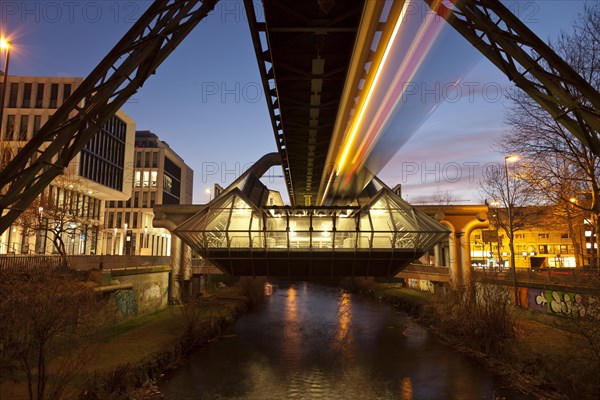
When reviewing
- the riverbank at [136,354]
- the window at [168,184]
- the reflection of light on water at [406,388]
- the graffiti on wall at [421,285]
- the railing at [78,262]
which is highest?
the window at [168,184]

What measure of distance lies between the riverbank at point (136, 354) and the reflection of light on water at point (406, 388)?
11.2m

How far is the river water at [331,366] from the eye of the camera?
19812 mm

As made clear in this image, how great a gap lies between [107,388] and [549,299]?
26461 millimetres

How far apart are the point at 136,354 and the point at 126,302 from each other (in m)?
9.79

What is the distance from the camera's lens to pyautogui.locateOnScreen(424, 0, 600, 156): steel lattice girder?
11875mm

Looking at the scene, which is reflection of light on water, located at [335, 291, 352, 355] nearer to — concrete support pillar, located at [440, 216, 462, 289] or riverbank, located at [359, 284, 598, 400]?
riverbank, located at [359, 284, 598, 400]

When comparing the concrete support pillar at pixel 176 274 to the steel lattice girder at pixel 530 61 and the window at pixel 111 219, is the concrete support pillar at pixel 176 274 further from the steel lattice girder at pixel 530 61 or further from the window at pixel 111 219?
the window at pixel 111 219

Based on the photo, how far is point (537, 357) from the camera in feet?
65.5

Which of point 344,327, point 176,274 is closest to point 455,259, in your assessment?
point 344,327

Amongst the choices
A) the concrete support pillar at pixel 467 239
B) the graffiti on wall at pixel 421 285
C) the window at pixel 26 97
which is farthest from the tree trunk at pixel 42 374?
the window at pixel 26 97

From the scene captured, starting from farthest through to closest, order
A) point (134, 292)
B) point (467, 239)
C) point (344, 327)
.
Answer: point (467, 239) → point (344, 327) → point (134, 292)

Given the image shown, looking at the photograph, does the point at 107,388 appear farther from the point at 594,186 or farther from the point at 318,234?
the point at 594,186

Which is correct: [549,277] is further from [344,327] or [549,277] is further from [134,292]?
[134,292]

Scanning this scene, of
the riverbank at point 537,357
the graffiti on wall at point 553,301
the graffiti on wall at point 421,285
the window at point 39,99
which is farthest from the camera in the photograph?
the window at point 39,99
